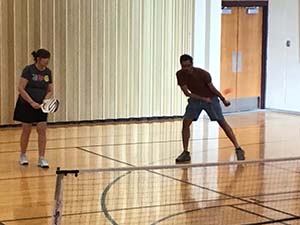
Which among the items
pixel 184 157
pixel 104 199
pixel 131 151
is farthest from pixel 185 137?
pixel 104 199

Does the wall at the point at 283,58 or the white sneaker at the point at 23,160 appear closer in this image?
the white sneaker at the point at 23,160

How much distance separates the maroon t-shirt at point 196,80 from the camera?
31.0ft

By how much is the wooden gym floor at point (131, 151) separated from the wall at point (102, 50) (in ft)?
1.79

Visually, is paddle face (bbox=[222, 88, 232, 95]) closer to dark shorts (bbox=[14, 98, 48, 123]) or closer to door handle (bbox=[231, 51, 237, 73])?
door handle (bbox=[231, 51, 237, 73])

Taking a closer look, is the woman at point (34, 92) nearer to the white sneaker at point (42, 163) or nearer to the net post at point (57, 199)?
the white sneaker at point (42, 163)

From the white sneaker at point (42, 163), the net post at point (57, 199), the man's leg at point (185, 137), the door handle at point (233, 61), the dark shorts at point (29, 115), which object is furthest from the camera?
the door handle at point (233, 61)

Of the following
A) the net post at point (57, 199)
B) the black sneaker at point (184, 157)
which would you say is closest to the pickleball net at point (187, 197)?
the black sneaker at point (184, 157)

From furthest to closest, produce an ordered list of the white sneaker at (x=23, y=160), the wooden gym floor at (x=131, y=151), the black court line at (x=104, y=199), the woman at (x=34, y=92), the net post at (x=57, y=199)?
the white sneaker at (x=23, y=160), the woman at (x=34, y=92), the wooden gym floor at (x=131, y=151), the black court line at (x=104, y=199), the net post at (x=57, y=199)

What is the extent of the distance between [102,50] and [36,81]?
17.9 ft

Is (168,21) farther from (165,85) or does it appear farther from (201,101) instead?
(201,101)

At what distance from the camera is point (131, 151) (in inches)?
427

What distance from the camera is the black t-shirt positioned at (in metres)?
8.83

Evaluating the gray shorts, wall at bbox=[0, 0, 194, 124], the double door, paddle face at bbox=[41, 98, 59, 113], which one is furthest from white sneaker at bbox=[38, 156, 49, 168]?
the double door

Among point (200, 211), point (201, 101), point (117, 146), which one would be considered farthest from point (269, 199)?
point (117, 146)
